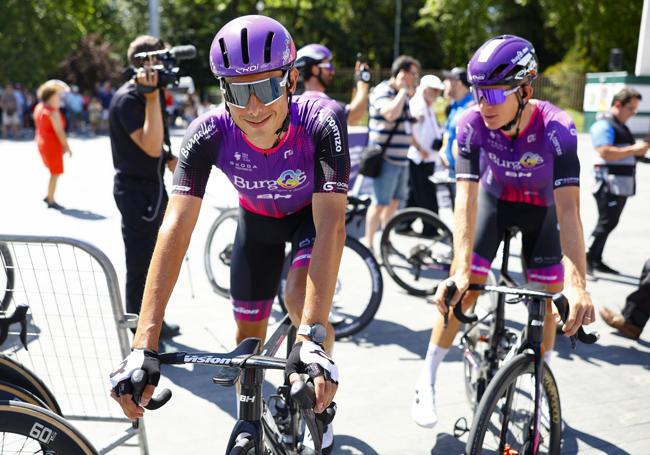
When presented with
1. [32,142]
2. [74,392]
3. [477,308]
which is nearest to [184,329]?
[74,392]

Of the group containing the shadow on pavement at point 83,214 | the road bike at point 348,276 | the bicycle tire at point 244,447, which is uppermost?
the bicycle tire at point 244,447

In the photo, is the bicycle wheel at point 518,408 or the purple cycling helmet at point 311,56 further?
the purple cycling helmet at point 311,56

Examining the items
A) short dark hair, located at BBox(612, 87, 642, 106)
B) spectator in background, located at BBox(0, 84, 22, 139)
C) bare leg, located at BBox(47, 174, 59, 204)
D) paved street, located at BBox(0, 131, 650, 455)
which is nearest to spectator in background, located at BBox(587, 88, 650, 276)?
short dark hair, located at BBox(612, 87, 642, 106)

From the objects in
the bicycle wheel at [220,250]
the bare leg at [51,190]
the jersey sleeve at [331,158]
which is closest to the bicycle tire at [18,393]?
the jersey sleeve at [331,158]

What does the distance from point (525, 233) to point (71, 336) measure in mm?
2680

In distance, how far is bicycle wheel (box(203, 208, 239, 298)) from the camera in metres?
6.47

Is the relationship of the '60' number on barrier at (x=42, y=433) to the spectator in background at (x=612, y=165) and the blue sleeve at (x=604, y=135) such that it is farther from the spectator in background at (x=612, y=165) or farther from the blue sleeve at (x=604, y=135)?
the blue sleeve at (x=604, y=135)

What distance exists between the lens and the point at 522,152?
3.86 meters

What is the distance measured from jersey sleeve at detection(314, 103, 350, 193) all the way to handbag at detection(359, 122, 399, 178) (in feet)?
16.2

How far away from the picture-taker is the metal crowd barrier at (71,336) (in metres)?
3.21

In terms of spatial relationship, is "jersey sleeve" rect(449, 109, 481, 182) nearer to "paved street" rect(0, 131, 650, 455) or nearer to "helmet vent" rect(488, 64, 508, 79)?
"helmet vent" rect(488, 64, 508, 79)

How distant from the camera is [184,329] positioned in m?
5.74

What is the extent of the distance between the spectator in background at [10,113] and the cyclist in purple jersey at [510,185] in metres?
22.3

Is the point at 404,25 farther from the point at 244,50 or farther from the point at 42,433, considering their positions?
the point at 42,433
